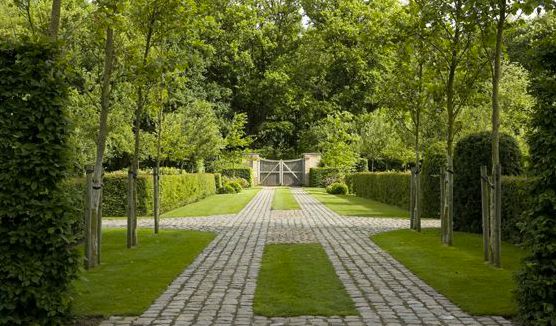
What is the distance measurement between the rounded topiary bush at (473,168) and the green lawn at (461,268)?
0.51 m

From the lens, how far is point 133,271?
27.8ft

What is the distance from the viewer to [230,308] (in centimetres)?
623

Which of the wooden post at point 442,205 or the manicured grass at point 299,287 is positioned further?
the wooden post at point 442,205

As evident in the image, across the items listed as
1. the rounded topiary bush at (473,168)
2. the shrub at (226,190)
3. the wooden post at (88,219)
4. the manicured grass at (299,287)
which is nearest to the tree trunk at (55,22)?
the wooden post at (88,219)

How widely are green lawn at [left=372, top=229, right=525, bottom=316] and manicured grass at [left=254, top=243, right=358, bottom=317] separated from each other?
4.18ft

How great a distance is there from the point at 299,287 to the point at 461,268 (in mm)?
2753

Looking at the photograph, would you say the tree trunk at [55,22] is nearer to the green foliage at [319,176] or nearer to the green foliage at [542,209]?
the green foliage at [542,209]

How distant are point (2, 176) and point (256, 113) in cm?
4979

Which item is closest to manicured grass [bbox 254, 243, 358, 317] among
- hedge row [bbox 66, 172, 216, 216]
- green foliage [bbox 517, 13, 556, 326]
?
green foliage [bbox 517, 13, 556, 326]

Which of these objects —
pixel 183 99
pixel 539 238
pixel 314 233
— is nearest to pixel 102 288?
pixel 539 238

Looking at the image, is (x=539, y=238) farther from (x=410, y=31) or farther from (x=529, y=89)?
(x=410, y=31)

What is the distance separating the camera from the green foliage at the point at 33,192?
4969 millimetres

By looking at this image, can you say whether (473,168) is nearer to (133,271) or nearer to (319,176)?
(133,271)

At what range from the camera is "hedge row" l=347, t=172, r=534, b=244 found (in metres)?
10.1
